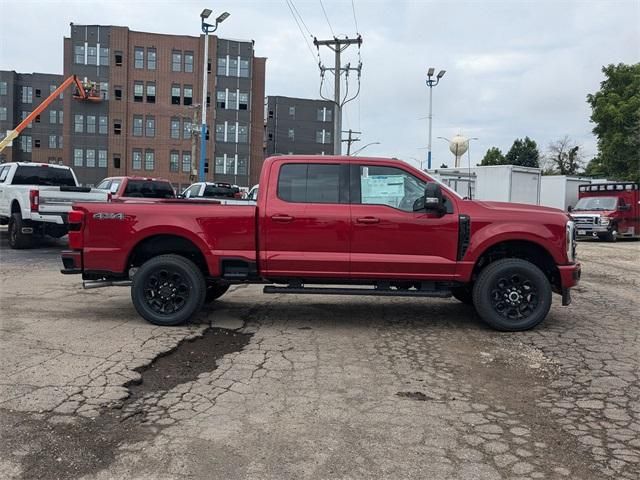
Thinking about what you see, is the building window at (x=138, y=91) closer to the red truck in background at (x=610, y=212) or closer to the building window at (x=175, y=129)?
the building window at (x=175, y=129)

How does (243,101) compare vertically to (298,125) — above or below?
above

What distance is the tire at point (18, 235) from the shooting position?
1420cm

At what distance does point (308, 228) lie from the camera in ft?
22.0

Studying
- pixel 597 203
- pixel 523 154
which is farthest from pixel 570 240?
pixel 523 154

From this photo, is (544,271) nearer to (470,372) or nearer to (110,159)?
(470,372)

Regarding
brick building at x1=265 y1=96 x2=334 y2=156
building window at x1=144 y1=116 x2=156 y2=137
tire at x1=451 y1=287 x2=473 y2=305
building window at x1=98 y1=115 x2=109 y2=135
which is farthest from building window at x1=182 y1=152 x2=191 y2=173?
tire at x1=451 y1=287 x2=473 y2=305

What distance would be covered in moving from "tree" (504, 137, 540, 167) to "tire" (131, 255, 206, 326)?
234 feet

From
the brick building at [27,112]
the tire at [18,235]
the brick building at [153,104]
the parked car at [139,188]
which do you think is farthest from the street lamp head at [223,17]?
the brick building at [27,112]

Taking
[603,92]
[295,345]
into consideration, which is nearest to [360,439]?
[295,345]

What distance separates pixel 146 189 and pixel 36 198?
3.81 metres

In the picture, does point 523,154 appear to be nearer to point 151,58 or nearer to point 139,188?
point 151,58

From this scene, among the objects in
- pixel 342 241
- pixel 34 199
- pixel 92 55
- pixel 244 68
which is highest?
pixel 92 55

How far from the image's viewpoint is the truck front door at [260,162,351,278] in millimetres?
6680

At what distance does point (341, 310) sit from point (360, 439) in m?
4.18
